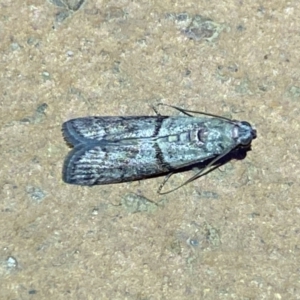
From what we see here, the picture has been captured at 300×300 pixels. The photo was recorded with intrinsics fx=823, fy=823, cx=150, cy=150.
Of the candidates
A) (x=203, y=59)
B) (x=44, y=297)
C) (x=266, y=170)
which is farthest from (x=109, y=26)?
(x=44, y=297)

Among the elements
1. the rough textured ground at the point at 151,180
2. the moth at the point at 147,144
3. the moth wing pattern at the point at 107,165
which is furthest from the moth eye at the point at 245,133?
the moth wing pattern at the point at 107,165

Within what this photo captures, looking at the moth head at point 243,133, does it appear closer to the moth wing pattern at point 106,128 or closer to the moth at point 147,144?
the moth at point 147,144

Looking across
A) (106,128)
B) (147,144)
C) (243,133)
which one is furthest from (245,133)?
(106,128)

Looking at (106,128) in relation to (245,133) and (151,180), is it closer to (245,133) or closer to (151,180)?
(151,180)

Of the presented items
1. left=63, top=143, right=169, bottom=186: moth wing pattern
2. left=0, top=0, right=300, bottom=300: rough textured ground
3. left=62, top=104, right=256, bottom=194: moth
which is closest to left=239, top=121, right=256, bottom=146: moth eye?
left=62, top=104, right=256, bottom=194: moth

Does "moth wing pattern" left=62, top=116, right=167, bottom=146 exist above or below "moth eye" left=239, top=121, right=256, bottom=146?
below

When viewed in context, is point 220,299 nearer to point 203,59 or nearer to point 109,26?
point 203,59

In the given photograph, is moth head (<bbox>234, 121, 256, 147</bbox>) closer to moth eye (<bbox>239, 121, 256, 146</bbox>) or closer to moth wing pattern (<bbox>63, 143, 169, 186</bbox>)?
moth eye (<bbox>239, 121, 256, 146</bbox>)
